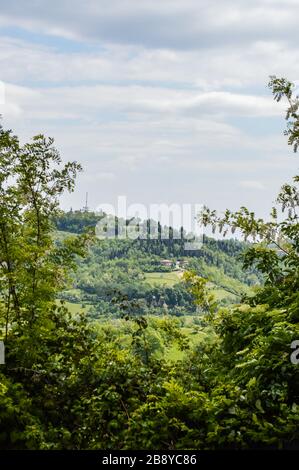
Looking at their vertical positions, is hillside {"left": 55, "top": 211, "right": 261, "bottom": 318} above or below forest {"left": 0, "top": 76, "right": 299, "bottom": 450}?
below

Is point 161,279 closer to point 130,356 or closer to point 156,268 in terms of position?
point 156,268

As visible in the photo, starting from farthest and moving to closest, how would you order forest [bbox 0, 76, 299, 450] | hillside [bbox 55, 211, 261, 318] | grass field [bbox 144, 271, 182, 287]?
1. grass field [bbox 144, 271, 182, 287]
2. hillside [bbox 55, 211, 261, 318]
3. forest [bbox 0, 76, 299, 450]

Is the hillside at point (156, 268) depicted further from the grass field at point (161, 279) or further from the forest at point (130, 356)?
the forest at point (130, 356)

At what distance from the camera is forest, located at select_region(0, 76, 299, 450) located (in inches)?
218

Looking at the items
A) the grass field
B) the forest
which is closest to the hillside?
the grass field

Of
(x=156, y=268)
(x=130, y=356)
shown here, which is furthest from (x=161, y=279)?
(x=130, y=356)

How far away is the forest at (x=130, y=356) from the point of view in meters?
5.54

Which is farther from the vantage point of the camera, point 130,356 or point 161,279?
point 161,279

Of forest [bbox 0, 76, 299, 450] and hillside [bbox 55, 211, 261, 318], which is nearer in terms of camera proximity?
forest [bbox 0, 76, 299, 450]

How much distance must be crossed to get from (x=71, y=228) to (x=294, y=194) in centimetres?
6944

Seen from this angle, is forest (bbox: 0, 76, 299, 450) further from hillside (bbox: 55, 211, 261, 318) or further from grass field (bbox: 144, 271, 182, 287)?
grass field (bbox: 144, 271, 182, 287)

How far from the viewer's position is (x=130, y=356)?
26.6 ft

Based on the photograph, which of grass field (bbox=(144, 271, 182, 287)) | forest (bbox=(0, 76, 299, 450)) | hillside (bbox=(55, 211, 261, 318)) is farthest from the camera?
grass field (bbox=(144, 271, 182, 287))
